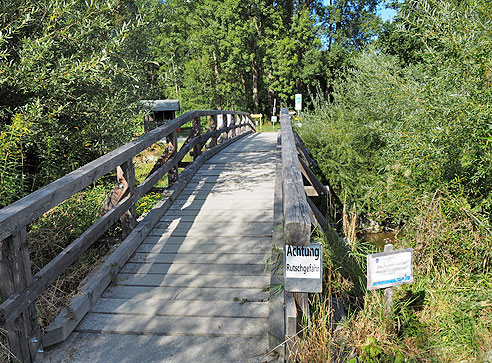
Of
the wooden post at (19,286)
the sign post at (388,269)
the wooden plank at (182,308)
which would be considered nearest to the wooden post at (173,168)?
the wooden plank at (182,308)

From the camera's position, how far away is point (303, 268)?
2.52 m

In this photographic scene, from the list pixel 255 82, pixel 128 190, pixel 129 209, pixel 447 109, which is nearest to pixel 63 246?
pixel 129 209

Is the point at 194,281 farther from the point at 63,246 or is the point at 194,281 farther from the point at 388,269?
the point at 388,269

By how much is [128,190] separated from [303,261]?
258cm

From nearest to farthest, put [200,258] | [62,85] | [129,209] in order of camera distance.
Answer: [200,258], [129,209], [62,85]

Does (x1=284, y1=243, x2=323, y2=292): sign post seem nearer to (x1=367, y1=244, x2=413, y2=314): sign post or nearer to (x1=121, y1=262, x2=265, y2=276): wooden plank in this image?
(x1=367, y1=244, x2=413, y2=314): sign post

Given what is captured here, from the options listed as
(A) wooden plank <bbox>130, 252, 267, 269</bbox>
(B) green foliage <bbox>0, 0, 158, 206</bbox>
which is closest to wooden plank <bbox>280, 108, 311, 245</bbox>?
(A) wooden plank <bbox>130, 252, 267, 269</bbox>

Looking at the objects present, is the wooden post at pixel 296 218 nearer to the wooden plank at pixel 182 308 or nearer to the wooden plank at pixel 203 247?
the wooden plank at pixel 182 308

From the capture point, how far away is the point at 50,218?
4.79m

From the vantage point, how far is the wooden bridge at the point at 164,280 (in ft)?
8.96

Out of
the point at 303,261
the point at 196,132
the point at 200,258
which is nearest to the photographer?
the point at 303,261

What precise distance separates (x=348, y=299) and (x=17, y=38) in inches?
190

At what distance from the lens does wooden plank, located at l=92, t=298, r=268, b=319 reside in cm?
335

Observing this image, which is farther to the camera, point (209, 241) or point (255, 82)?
point (255, 82)
